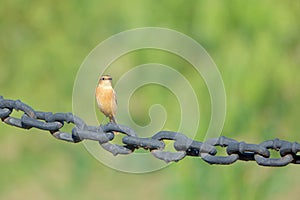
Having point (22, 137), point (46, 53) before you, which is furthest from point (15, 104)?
point (22, 137)

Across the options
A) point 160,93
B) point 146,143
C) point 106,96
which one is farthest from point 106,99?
point 160,93

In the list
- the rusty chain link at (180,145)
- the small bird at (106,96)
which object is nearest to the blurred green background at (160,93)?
the small bird at (106,96)

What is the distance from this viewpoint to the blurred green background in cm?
290

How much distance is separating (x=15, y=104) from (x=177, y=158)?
1.32 feet

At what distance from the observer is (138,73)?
125 inches

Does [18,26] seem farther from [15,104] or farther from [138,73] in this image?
[15,104]

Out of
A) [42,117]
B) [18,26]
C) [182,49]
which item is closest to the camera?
[42,117]

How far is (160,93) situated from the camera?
321 centimetres

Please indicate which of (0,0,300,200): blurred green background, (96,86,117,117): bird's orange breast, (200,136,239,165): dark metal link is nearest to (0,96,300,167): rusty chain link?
(200,136,239,165): dark metal link

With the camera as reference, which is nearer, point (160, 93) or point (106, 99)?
point (106, 99)

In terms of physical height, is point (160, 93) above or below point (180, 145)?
above

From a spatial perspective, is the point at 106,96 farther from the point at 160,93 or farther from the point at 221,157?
the point at 160,93

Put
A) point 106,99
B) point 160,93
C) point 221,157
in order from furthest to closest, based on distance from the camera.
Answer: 1. point 160,93
2. point 106,99
3. point 221,157

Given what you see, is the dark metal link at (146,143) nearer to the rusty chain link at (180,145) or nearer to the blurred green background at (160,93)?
the rusty chain link at (180,145)
